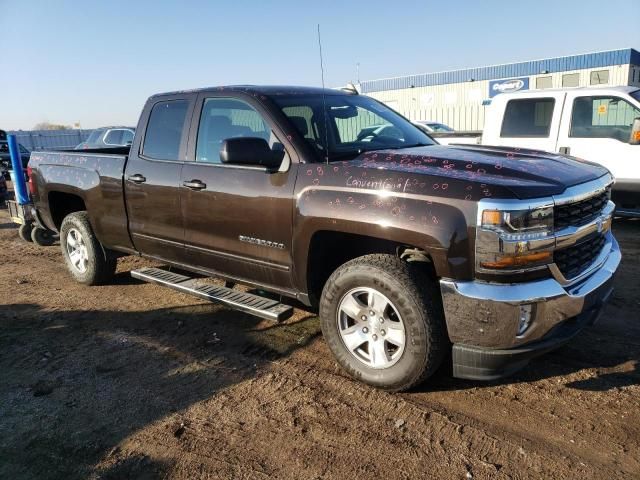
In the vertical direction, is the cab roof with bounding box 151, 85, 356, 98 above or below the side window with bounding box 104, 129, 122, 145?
above

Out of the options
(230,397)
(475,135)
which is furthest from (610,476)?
(475,135)

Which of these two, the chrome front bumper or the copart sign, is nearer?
the chrome front bumper

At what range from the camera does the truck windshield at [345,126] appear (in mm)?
3840

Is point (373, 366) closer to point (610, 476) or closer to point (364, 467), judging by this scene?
point (364, 467)

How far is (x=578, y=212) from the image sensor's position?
10.2ft

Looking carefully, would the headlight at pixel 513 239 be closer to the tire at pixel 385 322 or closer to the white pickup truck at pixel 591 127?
the tire at pixel 385 322

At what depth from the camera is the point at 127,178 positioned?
4.89 metres

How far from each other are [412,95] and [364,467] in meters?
34.7

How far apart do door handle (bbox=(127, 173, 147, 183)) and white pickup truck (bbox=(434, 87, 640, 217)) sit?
609 centimetres

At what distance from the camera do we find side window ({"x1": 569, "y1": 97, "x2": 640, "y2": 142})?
25.4ft

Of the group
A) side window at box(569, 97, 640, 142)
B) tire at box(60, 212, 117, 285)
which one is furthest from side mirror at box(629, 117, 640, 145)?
tire at box(60, 212, 117, 285)

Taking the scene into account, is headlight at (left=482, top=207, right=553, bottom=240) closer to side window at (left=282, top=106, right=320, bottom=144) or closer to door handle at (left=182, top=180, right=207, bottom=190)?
side window at (left=282, top=106, right=320, bottom=144)

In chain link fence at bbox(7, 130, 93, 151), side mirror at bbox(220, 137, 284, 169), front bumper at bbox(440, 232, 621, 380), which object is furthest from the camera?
chain link fence at bbox(7, 130, 93, 151)

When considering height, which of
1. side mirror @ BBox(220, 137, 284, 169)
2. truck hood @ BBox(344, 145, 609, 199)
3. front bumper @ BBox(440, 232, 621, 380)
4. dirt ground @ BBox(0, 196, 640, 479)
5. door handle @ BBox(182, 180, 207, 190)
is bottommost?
dirt ground @ BBox(0, 196, 640, 479)
